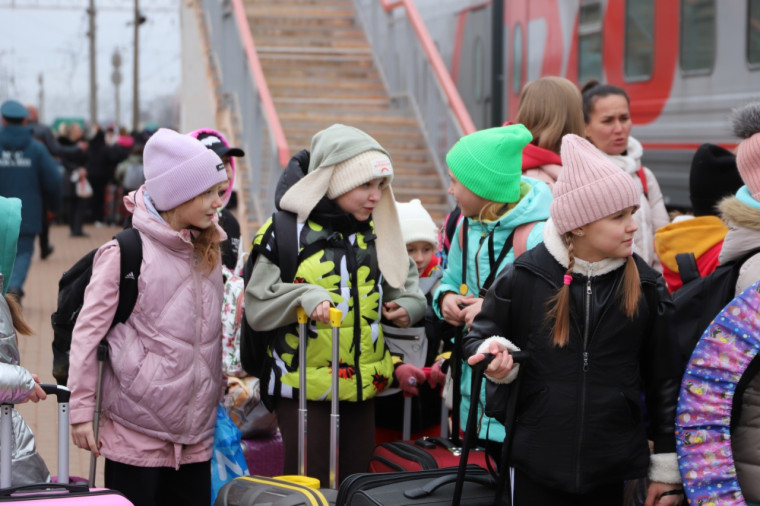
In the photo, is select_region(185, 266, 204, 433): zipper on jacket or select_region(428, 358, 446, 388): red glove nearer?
select_region(185, 266, 204, 433): zipper on jacket

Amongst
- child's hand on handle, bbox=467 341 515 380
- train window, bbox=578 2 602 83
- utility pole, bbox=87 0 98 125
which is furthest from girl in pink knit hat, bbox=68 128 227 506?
utility pole, bbox=87 0 98 125

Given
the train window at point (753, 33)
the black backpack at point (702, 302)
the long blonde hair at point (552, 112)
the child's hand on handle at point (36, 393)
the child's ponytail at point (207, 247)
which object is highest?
the train window at point (753, 33)

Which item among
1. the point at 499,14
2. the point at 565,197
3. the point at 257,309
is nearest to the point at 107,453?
the point at 257,309

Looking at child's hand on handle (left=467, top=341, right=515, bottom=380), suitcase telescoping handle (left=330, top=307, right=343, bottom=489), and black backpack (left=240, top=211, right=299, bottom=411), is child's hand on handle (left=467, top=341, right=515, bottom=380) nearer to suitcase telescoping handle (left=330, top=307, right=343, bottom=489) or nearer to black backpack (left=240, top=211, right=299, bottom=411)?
suitcase telescoping handle (left=330, top=307, right=343, bottom=489)

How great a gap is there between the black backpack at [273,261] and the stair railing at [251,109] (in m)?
5.83

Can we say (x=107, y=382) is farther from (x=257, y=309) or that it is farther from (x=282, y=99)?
(x=282, y=99)

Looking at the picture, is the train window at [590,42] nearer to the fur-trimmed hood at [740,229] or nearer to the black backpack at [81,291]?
the fur-trimmed hood at [740,229]

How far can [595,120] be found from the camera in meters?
5.65

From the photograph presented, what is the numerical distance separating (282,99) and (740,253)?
9.81m

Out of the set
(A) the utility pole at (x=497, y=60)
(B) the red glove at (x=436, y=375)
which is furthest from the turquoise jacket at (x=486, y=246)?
(A) the utility pole at (x=497, y=60)

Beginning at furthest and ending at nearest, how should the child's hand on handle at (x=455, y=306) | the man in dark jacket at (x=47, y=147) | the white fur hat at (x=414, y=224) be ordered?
the man in dark jacket at (x=47, y=147) < the white fur hat at (x=414, y=224) < the child's hand on handle at (x=455, y=306)

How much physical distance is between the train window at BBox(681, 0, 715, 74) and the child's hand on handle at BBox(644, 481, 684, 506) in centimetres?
604

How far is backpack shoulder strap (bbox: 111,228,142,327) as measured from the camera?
4.01 metres

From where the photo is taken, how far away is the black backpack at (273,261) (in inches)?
167
